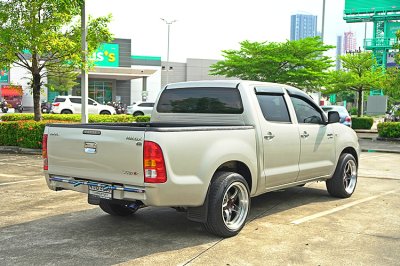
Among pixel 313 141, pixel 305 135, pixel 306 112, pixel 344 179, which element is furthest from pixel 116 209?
pixel 344 179

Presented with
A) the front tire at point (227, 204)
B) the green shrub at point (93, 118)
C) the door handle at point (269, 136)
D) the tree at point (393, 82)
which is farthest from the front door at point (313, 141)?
the tree at point (393, 82)

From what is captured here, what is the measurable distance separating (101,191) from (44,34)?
9883 mm

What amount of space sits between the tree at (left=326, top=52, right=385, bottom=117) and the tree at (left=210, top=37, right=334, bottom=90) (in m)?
3.12

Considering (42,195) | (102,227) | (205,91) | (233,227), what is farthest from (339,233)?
(42,195)

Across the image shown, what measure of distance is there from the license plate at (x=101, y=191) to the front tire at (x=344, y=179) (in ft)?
13.6

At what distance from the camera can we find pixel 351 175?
7.86m

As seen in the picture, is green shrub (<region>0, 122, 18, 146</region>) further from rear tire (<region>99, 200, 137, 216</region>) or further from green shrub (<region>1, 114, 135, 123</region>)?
rear tire (<region>99, 200, 137, 216</region>)

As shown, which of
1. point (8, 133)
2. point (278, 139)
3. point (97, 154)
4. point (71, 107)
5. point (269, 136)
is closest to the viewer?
point (97, 154)

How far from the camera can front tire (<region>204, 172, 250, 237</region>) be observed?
16.6 feet

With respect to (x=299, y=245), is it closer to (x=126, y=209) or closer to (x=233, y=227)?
(x=233, y=227)

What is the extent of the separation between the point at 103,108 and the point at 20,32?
20203 millimetres

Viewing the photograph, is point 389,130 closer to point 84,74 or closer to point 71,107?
point 84,74

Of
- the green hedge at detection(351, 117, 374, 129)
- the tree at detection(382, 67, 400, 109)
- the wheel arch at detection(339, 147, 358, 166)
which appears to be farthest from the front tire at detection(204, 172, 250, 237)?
the green hedge at detection(351, 117, 374, 129)

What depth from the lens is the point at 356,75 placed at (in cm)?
2825
